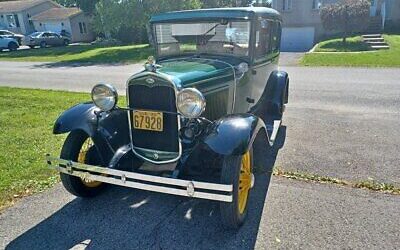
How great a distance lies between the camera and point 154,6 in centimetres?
2303

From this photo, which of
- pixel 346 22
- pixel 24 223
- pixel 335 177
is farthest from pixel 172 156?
pixel 346 22

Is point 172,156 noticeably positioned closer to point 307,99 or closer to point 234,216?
point 234,216

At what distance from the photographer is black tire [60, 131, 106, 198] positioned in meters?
3.68

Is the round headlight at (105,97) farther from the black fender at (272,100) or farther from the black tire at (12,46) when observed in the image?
the black tire at (12,46)

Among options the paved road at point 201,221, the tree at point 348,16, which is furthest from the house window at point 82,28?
the paved road at point 201,221

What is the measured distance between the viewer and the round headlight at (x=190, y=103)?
124 inches

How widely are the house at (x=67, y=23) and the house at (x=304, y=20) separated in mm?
25931

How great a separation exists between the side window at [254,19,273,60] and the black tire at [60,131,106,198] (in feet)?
8.36

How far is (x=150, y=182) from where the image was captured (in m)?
3.06

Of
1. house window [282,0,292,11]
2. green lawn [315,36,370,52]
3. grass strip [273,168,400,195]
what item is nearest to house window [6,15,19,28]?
house window [282,0,292,11]

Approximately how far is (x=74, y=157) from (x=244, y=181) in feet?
6.34

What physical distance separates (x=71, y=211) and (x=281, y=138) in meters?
3.59

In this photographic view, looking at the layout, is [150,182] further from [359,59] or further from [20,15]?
[20,15]

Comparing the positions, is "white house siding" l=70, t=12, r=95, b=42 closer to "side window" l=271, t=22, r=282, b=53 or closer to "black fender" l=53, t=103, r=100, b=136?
"side window" l=271, t=22, r=282, b=53
